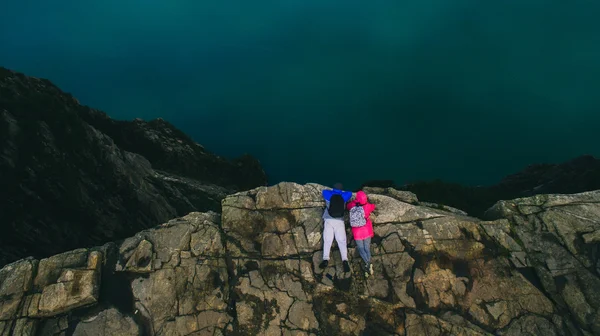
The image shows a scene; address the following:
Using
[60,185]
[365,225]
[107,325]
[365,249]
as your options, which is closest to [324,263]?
[365,249]

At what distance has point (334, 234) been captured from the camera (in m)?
19.0

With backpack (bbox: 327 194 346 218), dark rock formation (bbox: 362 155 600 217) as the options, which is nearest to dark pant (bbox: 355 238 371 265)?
backpack (bbox: 327 194 346 218)

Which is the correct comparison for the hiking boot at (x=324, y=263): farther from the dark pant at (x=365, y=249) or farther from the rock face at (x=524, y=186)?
the rock face at (x=524, y=186)

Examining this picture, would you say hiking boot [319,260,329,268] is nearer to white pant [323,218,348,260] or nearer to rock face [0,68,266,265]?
white pant [323,218,348,260]

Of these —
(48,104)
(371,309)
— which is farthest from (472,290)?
(48,104)

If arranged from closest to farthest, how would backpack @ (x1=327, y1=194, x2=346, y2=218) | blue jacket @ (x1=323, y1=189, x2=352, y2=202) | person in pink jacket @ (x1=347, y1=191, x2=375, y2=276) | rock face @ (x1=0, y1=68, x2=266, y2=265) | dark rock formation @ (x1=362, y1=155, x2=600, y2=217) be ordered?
person in pink jacket @ (x1=347, y1=191, x2=375, y2=276), backpack @ (x1=327, y1=194, x2=346, y2=218), blue jacket @ (x1=323, y1=189, x2=352, y2=202), rock face @ (x1=0, y1=68, x2=266, y2=265), dark rock formation @ (x1=362, y1=155, x2=600, y2=217)

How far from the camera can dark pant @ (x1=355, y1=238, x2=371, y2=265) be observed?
18.2m

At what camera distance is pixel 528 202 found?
20.8 metres

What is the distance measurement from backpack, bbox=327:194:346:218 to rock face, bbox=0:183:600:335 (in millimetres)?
1955

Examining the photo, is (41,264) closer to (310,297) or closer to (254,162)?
(310,297)

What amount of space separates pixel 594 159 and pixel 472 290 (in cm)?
9989

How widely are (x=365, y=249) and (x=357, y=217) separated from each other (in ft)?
6.13

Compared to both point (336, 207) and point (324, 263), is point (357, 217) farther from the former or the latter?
point (324, 263)

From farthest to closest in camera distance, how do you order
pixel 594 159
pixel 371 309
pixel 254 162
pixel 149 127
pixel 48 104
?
pixel 254 162
pixel 149 127
pixel 594 159
pixel 48 104
pixel 371 309
